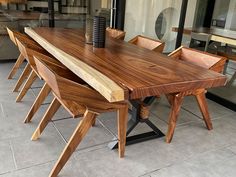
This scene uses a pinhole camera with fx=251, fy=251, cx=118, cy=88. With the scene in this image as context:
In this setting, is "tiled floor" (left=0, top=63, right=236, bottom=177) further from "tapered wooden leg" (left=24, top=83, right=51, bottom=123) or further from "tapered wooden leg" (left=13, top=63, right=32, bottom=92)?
"tapered wooden leg" (left=13, top=63, right=32, bottom=92)

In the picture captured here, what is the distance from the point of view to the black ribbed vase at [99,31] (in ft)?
7.11

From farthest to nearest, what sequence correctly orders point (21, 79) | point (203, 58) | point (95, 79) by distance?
point (21, 79) < point (203, 58) < point (95, 79)

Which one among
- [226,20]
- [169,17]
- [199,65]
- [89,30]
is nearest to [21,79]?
[89,30]

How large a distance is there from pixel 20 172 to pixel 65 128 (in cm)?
66

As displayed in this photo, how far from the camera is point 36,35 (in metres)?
2.82

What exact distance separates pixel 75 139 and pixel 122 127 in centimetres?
43

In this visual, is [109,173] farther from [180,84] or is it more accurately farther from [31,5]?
[31,5]

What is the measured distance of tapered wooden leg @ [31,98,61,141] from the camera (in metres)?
2.02

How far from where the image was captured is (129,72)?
5.54ft

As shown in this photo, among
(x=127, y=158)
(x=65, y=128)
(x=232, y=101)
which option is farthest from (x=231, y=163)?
(x=65, y=128)

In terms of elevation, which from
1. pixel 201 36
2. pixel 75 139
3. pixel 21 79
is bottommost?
pixel 21 79

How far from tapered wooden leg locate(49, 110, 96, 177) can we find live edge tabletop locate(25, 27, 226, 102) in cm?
25

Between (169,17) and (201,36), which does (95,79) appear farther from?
(169,17)

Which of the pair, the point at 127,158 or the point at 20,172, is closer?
the point at 20,172
